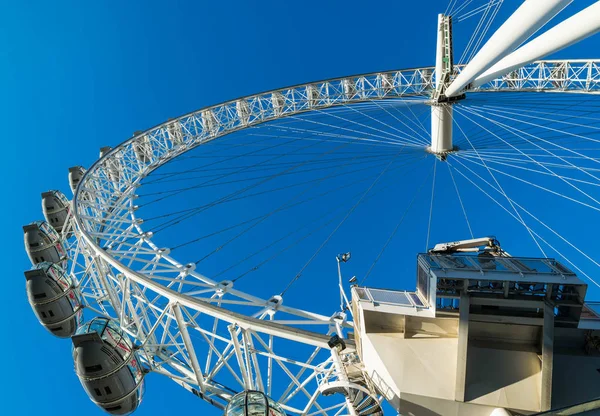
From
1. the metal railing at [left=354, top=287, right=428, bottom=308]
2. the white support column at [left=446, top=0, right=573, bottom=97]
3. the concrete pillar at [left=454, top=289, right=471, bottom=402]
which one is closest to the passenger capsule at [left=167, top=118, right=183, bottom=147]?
the metal railing at [left=354, top=287, right=428, bottom=308]

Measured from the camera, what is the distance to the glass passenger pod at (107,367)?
42.6ft

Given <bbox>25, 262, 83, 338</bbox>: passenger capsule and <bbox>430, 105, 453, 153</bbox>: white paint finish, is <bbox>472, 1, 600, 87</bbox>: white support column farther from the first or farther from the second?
<bbox>25, 262, 83, 338</bbox>: passenger capsule

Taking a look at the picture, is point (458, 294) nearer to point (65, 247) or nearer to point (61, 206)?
Result: point (65, 247)

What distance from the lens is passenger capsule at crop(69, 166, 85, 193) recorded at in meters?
31.4

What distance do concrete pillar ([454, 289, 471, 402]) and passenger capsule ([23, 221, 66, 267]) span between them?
912 inches

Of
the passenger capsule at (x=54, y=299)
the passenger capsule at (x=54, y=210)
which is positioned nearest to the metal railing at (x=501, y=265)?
the passenger capsule at (x=54, y=299)

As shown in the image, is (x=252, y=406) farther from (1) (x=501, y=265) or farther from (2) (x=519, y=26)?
(2) (x=519, y=26)

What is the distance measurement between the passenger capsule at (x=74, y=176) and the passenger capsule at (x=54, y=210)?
292 cm

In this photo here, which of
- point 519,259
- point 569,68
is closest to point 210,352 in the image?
point 519,259

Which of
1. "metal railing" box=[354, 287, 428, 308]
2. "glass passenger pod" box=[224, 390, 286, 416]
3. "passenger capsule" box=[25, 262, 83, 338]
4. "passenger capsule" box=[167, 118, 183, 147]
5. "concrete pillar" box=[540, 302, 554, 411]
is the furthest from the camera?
"passenger capsule" box=[167, 118, 183, 147]

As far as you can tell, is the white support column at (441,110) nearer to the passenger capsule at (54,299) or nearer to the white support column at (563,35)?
the white support column at (563,35)

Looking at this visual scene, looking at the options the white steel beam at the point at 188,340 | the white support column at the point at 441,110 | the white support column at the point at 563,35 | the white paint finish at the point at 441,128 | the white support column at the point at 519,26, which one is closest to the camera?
the white support column at the point at 563,35

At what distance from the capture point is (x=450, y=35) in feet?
72.3

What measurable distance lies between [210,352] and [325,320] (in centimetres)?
422
